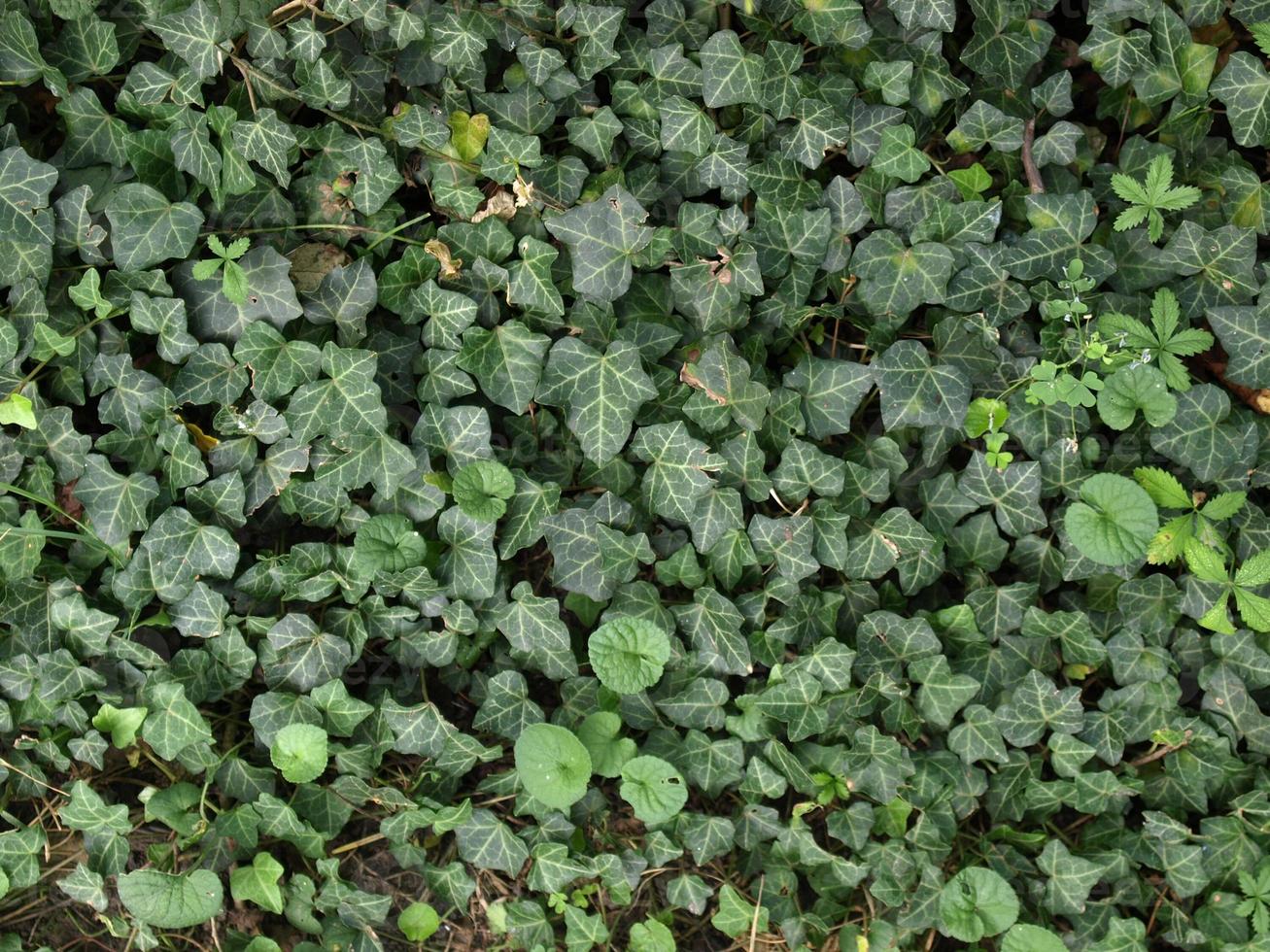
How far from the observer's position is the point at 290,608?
8.12 feet

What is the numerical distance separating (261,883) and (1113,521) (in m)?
2.26

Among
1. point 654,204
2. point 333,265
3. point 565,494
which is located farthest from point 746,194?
point 333,265

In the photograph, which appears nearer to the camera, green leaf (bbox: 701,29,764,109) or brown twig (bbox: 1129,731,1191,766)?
green leaf (bbox: 701,29,764,109)

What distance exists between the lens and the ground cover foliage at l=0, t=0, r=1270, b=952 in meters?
2.37

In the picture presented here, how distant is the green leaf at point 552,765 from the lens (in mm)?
2350

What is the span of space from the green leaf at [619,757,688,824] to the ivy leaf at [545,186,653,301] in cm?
117

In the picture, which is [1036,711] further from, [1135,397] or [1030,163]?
[1030,163]

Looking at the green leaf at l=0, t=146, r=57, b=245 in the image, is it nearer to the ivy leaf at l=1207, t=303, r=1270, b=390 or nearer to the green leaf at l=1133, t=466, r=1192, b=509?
the green leaf at l=1133, t=466, r=1192, b=509

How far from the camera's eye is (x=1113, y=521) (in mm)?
2391

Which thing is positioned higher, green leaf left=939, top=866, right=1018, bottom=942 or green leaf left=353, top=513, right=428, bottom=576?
green leaf left=353, top=513, right=428, bottom=576

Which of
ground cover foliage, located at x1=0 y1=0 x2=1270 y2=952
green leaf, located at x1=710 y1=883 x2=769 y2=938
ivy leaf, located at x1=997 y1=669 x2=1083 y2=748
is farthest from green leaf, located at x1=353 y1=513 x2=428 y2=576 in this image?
ivy leaf, located at x1=997 y1=669 x2=1083 y2=748

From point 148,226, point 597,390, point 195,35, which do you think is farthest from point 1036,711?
point 195,35

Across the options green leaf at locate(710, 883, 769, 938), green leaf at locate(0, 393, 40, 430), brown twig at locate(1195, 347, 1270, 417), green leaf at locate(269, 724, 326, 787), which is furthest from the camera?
brown twig at locate(1195, 347, 1270, 417)

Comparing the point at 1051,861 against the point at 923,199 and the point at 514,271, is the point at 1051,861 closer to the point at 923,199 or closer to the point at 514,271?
the point at 923,199
